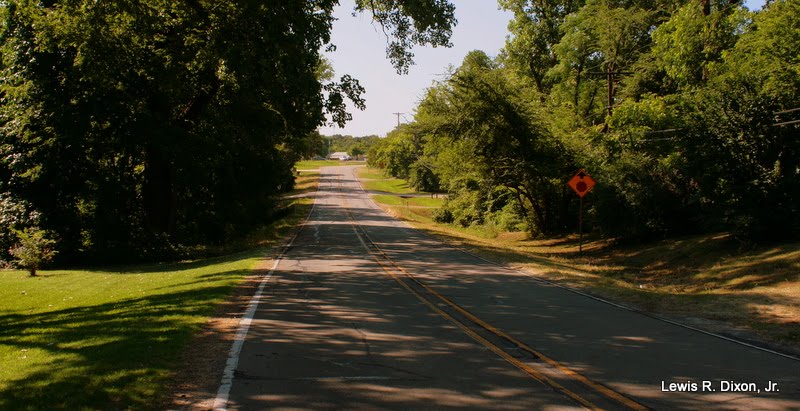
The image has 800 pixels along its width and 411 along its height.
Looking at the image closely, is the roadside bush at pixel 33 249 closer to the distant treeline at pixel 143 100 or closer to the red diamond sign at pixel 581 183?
the distant treeline at pixel 143 100

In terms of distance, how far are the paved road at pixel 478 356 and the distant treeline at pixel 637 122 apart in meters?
9.82

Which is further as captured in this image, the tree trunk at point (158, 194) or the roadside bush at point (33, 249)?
the tree trunk at point (158, 194)

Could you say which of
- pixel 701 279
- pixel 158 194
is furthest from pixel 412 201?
pixel 701 279

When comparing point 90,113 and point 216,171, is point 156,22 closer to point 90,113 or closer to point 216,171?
point 90,113

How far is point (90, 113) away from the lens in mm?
21656

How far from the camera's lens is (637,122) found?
27656 mm

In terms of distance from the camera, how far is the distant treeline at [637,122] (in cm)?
1873

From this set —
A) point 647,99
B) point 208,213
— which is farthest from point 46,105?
point 647,99

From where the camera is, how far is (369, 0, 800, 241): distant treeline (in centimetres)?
1873

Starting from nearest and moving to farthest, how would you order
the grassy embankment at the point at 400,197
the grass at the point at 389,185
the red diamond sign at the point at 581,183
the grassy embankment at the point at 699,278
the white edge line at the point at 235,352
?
the white edge line at the point at 235,352
the grassy embankment at the point at 699,278
the red diamond sign at the point at 581,183
the grassy embankment at the point at 400,197
the grass at the point at 389,185

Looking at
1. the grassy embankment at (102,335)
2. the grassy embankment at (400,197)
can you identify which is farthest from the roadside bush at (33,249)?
the grassy embankment at (400,197)

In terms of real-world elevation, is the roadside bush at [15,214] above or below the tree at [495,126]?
below

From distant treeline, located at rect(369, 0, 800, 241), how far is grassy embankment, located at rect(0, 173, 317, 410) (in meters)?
15.4

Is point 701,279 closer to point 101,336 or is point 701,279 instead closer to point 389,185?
point 101,336
